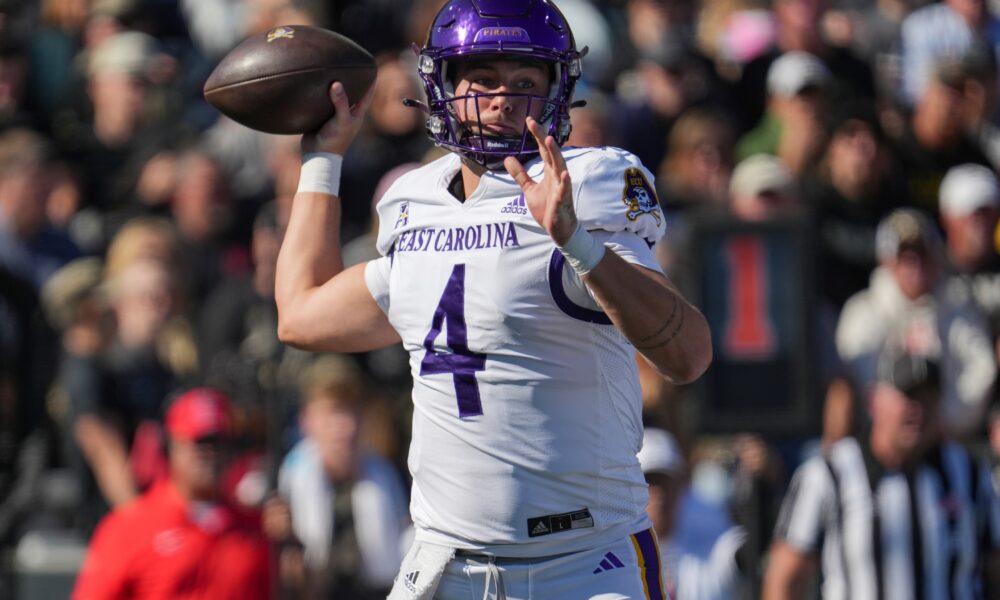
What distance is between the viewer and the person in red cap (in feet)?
22.4

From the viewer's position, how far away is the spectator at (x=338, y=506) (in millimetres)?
7355

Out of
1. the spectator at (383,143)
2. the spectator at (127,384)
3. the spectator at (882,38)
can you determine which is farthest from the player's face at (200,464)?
the spectator at (882,38)

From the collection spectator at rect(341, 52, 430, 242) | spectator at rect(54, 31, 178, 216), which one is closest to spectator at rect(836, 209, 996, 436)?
spectator at rect(341, 52, 430, 242)

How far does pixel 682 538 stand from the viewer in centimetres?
715

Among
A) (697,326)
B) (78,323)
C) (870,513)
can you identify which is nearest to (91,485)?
(78,323)

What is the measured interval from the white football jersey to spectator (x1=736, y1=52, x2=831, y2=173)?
18.0ft

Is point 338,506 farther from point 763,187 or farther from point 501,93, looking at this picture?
point 501,93

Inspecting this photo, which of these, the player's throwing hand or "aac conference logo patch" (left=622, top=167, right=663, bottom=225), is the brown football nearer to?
the player's throwing hand

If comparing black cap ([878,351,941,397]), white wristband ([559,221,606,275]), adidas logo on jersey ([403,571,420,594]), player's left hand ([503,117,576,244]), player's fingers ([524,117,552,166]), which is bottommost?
black cap ([878,351,941,397])

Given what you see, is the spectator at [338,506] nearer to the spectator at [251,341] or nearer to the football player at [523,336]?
the spectator at [251,341]

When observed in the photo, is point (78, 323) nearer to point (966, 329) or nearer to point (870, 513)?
point (870, 513)

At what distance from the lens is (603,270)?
3609 mm

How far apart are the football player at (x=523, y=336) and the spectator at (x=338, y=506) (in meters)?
3.36

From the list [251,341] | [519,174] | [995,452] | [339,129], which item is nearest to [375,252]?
[251,341]
